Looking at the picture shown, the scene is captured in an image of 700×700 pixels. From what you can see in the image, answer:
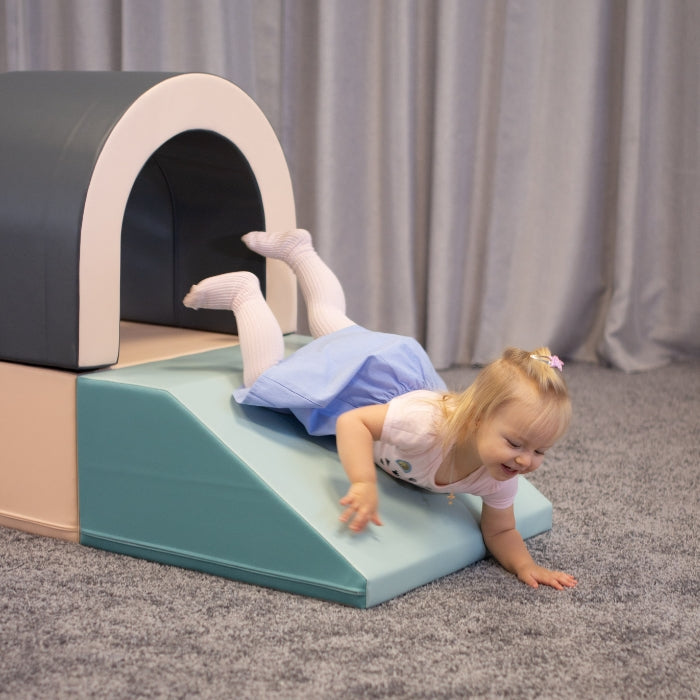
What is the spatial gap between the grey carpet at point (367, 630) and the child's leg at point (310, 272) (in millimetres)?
439

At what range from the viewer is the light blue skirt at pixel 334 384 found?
3.67 feet

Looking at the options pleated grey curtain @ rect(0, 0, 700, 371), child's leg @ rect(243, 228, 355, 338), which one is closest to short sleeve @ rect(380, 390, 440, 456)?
child's leg @ rect(243, 228, 355, 338)

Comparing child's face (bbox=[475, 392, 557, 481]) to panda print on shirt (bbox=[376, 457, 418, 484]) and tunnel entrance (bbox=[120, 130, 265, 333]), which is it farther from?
tunnel entrance (bbox=[120, 130, 265, 333])

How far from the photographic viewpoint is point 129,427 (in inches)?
42.8

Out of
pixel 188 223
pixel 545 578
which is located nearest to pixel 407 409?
pixel 545 578

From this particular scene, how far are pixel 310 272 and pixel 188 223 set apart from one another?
0.23 m

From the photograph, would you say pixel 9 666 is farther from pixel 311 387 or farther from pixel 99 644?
pixel 311 387

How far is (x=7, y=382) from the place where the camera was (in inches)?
45.6

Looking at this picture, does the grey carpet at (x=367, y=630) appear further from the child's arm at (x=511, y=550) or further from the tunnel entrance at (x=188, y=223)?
the tunnel entrance at (x=188, y=223)

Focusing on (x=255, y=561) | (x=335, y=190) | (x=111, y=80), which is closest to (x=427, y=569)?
(x=255, y=561)

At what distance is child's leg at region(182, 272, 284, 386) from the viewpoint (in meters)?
1.19

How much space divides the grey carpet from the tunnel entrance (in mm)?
503

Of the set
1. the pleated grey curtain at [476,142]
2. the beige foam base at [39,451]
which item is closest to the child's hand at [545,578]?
the beige foam base at [39,451]

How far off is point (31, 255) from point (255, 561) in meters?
0.45
